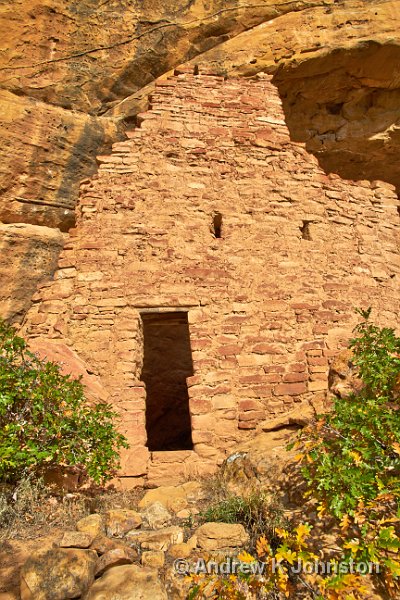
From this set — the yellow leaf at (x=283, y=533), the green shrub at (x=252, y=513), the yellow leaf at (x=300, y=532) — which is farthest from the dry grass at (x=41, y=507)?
the yellow leaf at (x=300, y=532)

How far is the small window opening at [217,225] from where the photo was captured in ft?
16.7

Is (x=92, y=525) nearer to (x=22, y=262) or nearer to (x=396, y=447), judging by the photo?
(x=396, y=447)

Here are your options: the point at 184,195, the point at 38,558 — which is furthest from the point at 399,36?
the point at 38,558

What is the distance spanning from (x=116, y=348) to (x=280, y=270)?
202 centimetres

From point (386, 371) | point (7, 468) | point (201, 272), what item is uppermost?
point (201, 272)

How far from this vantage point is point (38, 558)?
2270mm

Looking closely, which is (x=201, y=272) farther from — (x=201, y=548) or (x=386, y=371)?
(x=201, y=548)

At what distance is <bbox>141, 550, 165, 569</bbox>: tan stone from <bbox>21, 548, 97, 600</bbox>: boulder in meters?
0.28

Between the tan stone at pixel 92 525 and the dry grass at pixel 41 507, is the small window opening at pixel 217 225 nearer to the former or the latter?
the dry grass at pixel 41 507

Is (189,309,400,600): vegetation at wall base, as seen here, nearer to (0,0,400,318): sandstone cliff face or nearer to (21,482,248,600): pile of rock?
(21,482,248,600): pile of rock

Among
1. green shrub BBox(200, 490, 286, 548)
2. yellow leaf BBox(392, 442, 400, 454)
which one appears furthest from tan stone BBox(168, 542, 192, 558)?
yellow leaf BBox(392, 442, 400, 454)

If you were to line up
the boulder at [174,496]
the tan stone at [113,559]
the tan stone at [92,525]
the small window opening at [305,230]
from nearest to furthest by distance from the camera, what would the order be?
the tan stone at [113,559] → the tan stone at [92,525] → the boulder at [174,496] → the small window opening at [305,230]

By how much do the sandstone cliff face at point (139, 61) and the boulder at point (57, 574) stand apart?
156 inches

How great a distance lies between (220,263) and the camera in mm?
4840
